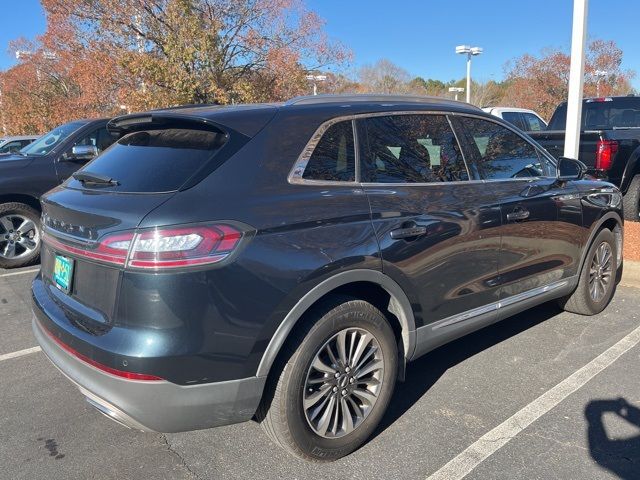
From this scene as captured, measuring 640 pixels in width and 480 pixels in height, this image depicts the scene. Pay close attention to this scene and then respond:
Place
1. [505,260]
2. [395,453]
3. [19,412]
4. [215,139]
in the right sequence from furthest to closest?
[505,260] < [19,412] < [395,453] < [215,139]

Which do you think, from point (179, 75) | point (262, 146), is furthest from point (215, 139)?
point (179, 75)

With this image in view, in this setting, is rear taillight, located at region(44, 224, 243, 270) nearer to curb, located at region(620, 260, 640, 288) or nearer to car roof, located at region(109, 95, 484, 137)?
car roof, located at region(109, 95, 484, 137)

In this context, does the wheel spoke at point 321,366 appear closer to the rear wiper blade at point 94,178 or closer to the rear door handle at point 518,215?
the rear wiper blade at point 94,178

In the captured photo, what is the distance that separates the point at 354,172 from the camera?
2.94 meters

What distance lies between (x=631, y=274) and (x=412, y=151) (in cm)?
379

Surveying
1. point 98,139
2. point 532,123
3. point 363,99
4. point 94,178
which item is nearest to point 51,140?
point 98,139

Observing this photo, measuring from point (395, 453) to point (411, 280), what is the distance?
0.92 meters

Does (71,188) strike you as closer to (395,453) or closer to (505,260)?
(395,453)

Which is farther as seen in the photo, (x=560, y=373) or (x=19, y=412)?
(x=560, y=373)

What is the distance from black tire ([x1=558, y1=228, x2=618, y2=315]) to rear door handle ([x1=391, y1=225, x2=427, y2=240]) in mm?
2237

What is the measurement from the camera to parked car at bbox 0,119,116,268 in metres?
6.79

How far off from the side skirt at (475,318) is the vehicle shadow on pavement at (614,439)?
773 mm

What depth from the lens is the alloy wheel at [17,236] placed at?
22.4ft

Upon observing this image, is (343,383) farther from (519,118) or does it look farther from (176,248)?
(519,118)
